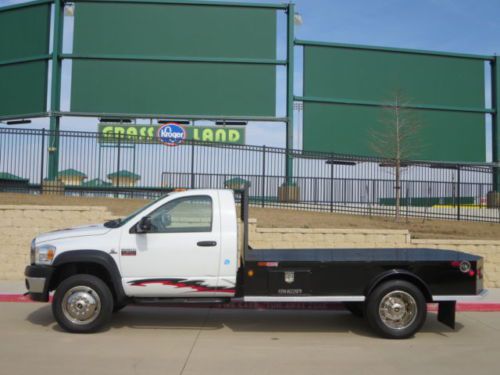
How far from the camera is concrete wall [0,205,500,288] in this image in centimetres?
1181

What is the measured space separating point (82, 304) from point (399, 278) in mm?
4451

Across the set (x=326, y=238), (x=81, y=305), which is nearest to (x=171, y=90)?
(x=326, y=238)

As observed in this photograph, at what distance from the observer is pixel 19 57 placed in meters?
23.9

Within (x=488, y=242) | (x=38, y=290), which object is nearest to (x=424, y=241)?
(x=488, y=242)

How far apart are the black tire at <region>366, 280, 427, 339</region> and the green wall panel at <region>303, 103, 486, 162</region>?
16.5 meters

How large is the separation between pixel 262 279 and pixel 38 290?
3.11 metres

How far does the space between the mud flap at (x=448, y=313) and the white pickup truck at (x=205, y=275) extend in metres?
0.35

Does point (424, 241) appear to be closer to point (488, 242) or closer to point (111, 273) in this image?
point (488, 242)

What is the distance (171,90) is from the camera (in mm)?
Result: 22984

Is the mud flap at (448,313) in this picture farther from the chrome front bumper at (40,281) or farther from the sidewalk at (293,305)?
the chrome front bumper at (40,281)

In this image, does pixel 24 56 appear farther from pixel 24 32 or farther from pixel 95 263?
pixel 95 263

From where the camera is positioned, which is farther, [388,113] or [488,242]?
[388,113]

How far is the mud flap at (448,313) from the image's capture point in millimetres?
7336

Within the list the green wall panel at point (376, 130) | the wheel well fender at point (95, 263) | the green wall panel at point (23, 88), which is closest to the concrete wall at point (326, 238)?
A: the wheel well fender at point (95, 263)
